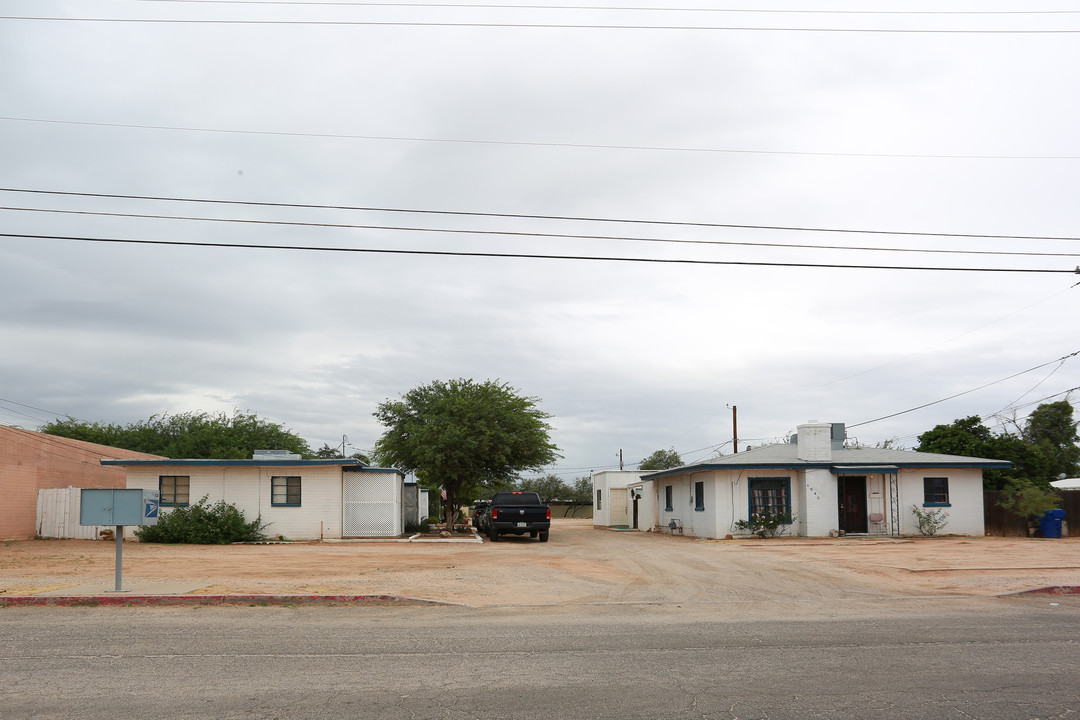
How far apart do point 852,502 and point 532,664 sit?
26458 millimetres

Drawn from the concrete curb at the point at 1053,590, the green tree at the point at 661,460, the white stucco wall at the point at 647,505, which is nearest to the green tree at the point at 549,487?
the green tree at the point at 661,460

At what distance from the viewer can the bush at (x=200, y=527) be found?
27797 millimetres

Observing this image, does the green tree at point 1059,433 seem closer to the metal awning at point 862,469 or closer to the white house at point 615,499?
the white house at point 615,499

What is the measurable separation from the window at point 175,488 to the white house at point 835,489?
19.1m

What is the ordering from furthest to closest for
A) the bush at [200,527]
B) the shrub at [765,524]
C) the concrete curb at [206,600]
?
the shrub at [765,524] < the bush at [200,527] < the concrete curb at [206,600]

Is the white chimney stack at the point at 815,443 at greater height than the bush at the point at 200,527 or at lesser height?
greater

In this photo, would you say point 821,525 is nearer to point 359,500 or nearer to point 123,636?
point 359,500

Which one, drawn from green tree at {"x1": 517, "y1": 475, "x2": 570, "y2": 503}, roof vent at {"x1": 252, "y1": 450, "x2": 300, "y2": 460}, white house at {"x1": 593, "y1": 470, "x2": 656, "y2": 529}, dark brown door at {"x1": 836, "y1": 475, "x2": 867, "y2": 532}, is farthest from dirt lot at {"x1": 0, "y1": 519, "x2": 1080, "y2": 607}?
green tree at {"x1": 517, "y1": 475, "x2": 570, "y2": 503}

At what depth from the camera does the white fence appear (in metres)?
29.9

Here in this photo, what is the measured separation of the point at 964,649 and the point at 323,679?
7.10m

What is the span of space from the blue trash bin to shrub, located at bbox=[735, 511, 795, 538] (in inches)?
384

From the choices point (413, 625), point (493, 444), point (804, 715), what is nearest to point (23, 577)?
point (413, 625)

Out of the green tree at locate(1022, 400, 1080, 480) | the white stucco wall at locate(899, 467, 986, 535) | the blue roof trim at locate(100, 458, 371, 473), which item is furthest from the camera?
the green tree at locate(1022, 400, 1080, 480)

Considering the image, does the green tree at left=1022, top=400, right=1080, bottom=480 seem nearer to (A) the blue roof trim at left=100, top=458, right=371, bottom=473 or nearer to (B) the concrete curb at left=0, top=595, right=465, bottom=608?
(A) the blue roof trim at left=100, top=458, right=371, bottom=473
